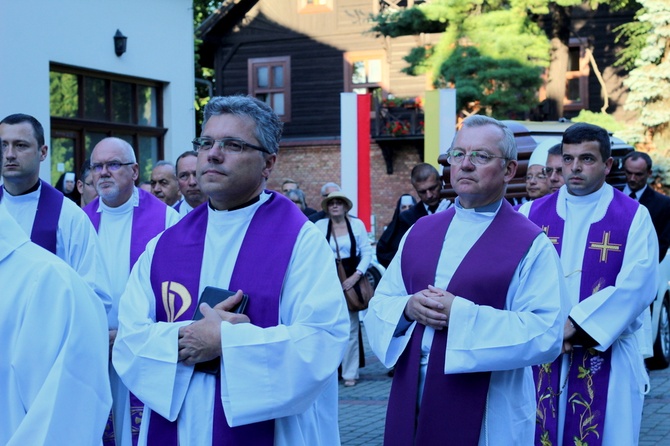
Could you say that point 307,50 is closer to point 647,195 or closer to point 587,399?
point 647,195

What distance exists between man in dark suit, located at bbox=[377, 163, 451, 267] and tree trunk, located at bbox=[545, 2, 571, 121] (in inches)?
679

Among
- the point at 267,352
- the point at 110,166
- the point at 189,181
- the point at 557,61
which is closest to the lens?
the point at 267,352

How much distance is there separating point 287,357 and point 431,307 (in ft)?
2.96

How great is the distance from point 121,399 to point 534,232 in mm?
2603

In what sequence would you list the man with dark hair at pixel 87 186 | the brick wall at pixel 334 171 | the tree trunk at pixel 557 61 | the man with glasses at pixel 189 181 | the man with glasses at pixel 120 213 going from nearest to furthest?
the man with glasses at pixel 120 213, the man with glasses at pixel 189 181, the man with dark hair at pixel 87 186, the tree trunk at pixel 557 61, the brick wall at pixel 334 171

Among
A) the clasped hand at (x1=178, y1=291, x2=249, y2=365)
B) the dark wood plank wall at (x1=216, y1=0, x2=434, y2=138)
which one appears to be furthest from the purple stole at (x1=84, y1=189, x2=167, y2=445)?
the dark wood plank wall at (x1=216, y1=0, x2=434, y2=138)

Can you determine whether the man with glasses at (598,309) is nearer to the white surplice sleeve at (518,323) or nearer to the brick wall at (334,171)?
the white surplice sleeve at (518,323)

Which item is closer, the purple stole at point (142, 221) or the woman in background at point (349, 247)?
the purple stole at point (142, 221)

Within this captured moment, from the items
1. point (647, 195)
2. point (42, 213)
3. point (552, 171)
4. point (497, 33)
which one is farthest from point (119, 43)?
point (42, 213)

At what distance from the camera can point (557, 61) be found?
1056 inches

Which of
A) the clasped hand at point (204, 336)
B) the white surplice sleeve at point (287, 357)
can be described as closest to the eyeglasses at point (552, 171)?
the white surplice sleeve at point (287, 357)

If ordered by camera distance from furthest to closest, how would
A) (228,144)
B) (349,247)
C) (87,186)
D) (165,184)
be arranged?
1. (349,247)
2. (87,186)
3. (165,184)
4. (228,144)

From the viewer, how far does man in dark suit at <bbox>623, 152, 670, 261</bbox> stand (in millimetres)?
9406

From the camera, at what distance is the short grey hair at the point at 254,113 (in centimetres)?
369
